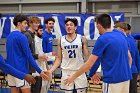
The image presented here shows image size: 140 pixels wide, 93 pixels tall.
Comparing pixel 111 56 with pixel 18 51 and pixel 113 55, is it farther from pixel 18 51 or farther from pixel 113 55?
pixel 18 51

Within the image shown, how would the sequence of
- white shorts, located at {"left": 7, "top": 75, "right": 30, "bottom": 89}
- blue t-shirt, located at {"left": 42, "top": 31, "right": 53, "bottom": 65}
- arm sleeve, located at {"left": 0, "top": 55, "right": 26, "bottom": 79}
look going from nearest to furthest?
1. arm sleeve, located at {"left": 0, "top": 55, "right": 26, "bottom": 79}
2. white shorts, located at {"left": 7, "top": 75, "right": 30, "bottom": 89}
3. blue t-shirt, located at {"left": 42, "top": 31, "right": 53, "bottom": 65}

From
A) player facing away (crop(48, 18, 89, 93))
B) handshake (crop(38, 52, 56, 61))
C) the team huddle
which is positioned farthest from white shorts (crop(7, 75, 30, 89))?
handshake (crop(38, 52, 56, 61))

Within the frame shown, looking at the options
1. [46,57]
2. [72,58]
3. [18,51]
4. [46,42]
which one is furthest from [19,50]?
[46,42]

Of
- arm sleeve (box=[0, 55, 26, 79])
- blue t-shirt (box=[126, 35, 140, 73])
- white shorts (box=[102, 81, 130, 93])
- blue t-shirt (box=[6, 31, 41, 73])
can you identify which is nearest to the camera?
arm sleeve (box=[0, 55, 26, 79])

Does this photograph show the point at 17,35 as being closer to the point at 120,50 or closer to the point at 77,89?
the point at 77,89

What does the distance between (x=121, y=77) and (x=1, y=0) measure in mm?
11039

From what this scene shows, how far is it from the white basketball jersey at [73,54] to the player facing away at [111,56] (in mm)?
921

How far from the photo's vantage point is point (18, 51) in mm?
4762

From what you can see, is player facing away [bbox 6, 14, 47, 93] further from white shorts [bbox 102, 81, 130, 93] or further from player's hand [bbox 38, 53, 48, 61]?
white shorts [bbox 102, 81, 130, 93]

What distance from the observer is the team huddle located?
3732 mm

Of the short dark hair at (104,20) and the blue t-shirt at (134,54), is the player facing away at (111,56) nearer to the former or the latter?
the short dark hair at (104,20)

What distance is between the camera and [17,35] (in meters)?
4.70

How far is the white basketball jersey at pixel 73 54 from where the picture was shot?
4770 millimetres

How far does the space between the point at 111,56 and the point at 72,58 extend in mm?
1141
